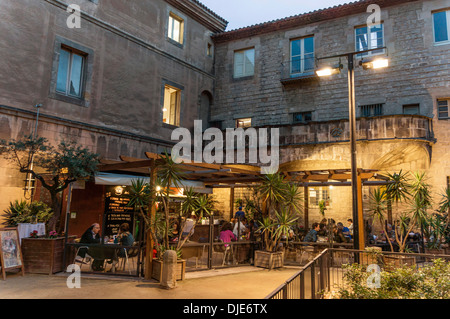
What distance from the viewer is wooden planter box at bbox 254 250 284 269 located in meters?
10.1

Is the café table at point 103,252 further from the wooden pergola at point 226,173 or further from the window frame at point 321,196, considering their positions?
the window frame at point 321,196

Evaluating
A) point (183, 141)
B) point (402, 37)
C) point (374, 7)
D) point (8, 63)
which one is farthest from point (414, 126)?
point (8, 63)

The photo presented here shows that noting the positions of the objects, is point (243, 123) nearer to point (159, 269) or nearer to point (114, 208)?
point (114, 208)

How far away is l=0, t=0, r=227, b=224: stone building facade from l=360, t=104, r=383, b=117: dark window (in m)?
8.96

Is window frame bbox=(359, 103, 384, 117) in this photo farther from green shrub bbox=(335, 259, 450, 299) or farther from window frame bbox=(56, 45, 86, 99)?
window frame bbox=(56, 45, 86, 99)

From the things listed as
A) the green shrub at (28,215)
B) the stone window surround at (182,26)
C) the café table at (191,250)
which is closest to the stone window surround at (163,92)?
the stone window surround at (182,26)

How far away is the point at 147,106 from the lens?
56.3ft

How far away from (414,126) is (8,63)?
15.6 metres

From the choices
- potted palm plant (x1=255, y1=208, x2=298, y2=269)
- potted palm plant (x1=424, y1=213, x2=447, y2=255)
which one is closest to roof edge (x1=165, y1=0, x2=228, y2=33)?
potted palm plant (x1=255, y1=208, x2=298, y2=269)

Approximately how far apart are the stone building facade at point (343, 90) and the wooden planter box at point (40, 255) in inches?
424

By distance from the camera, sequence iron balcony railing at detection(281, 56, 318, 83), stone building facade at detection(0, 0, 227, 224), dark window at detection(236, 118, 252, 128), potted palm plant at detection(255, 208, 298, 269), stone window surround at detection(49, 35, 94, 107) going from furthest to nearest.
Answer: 1. dark window at detection(236, 118, 252, 128)
2. iron balcony railing at detection(281, 56, 318, 83)
3. stone window surround at detection(49, 35, 94, 107)
4. stone building facade at detection(0, 0, 227, 224)
5. potted palm plant at detection(255, 208, 298, 269)

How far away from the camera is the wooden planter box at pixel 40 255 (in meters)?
8.63

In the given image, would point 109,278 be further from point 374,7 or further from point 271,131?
point 374,7

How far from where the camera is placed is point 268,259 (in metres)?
10.2
